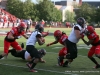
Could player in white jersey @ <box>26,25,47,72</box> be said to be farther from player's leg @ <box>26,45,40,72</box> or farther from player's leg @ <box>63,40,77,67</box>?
player's leg @ <box>63,40,77,67</box>

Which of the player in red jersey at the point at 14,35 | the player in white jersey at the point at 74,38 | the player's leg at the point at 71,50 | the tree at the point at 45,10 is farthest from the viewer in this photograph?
the tree at the point at 45,10

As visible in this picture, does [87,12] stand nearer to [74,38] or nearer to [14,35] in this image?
[14,35]

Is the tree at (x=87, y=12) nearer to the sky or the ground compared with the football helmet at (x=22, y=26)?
nearer to the ground

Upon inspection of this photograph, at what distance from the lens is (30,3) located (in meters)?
71.7

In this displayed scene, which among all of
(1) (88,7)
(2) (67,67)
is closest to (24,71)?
(2) (67,67)

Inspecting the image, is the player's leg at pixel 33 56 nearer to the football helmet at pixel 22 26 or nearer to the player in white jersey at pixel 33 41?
the player in white jersey at pixel 33 41

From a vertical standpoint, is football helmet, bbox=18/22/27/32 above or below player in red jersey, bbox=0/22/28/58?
above


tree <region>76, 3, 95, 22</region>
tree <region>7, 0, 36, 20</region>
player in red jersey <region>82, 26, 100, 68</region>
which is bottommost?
tree <region>76, 3, 95, 22</region>

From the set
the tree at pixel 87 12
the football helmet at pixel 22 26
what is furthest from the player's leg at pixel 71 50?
the tree at pixel 87 12

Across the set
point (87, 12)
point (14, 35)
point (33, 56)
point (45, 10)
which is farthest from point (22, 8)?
point (33, 56)

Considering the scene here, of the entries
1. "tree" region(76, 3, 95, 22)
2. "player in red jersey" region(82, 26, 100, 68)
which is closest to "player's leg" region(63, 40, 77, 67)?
"player in red jersey" region(82, 26, 100, 68)

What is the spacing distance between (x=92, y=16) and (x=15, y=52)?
7410 centimetres

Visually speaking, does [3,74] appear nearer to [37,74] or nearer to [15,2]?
[37,74]

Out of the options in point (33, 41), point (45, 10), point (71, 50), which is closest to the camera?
point (33, 41)
